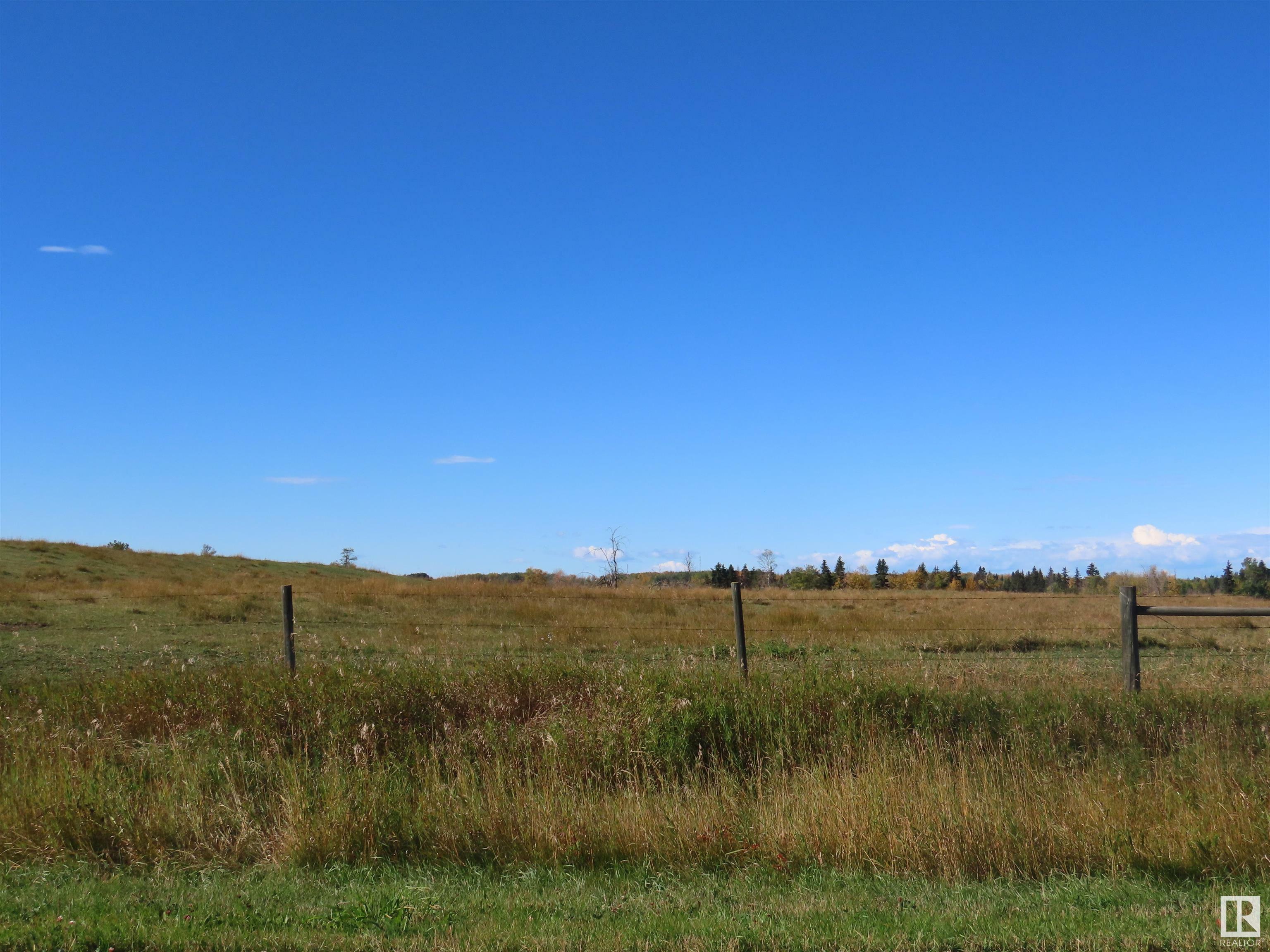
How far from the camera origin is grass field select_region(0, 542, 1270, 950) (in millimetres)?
5320

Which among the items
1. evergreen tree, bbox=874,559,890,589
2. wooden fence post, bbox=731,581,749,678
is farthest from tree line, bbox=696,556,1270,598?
wooden fence post, bbox=731,581,749,678

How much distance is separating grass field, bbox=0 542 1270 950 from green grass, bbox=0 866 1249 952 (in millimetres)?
27

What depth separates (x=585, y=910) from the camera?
552 centimetres

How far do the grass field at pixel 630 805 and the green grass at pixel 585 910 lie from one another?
3 centimetres

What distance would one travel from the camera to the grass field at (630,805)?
5.32 meters

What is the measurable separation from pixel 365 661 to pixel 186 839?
5.93m

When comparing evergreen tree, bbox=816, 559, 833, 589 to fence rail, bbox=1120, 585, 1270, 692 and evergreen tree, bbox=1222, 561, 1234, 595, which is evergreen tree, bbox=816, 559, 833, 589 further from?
fence rail, bbox=1120, 585, 1270, 692

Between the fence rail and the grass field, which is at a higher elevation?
the fence rail

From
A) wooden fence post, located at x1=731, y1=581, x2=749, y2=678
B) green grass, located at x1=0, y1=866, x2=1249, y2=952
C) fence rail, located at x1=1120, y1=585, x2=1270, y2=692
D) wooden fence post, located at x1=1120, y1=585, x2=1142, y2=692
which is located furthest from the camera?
wooden fence post, located at x1=731, y1=581, x2=749, y2=678

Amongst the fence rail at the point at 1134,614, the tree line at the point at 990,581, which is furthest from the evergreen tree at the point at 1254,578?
the fence rail at the point at 1134,614

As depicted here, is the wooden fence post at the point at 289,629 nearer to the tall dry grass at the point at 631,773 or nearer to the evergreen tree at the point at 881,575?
the tall dry grass at the point at 631,773

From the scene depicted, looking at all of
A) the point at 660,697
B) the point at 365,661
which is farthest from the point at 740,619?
the point at 365,661

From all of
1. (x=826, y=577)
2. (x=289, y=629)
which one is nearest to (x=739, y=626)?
(x=289, y=629)

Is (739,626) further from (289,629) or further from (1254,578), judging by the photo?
(1254,578)
